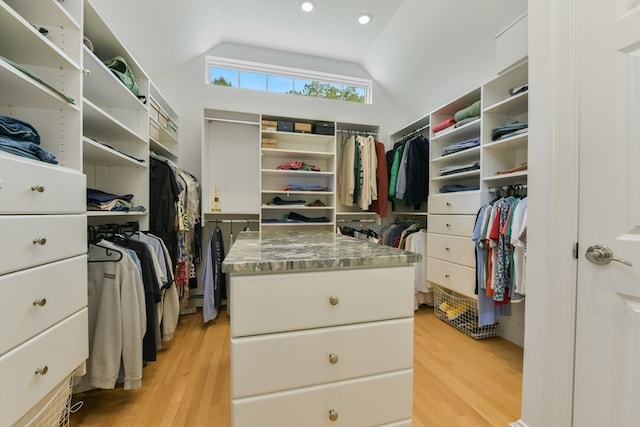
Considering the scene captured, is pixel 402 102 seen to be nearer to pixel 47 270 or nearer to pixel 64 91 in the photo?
pixel 64 91

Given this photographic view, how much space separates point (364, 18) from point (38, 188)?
290 cm

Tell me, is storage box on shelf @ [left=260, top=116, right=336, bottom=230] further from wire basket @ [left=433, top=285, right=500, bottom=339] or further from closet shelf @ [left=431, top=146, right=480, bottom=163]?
wire basket @ [left=433, top=285, right=500, bottom=339]

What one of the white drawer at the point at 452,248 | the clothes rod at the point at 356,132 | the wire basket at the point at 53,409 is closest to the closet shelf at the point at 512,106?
the white drawer at the point at 452,248

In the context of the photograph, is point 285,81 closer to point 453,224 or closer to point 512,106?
point 512,106

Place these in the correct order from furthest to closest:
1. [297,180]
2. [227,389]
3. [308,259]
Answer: [297,180] → [227,389] → [308,259]

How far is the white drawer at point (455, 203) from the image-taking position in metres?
2.22

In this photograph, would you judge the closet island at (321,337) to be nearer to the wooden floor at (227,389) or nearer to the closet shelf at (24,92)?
the wooden floor at (227,389)

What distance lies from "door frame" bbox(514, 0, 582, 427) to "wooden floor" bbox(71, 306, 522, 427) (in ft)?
1.12

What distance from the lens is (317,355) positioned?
905 mm

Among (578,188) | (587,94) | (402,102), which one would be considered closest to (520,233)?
(578,188)

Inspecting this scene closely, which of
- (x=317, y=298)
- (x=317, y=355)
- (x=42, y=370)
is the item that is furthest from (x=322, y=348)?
(x=42, y=370)

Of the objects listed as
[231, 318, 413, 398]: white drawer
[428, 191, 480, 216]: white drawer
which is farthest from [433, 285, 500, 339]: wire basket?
[231, 318, 413, 398]: white drawer

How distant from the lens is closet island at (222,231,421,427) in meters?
0.84

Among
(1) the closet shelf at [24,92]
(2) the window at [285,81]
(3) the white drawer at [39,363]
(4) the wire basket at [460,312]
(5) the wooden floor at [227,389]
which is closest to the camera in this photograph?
(3) the white drawer at [39,363]
